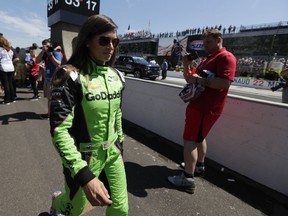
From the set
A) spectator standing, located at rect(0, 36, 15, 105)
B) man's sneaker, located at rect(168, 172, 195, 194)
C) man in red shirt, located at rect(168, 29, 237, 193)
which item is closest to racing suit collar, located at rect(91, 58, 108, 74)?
man in red shirt, located at rect(168, 29, 237, 193)

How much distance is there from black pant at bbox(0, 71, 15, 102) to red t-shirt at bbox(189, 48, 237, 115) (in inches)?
248

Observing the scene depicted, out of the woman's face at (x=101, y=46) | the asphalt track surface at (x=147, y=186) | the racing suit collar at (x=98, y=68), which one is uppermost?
the woman's face at (x=101, y=46)

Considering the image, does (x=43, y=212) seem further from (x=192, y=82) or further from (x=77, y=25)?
(x=77, y=25)

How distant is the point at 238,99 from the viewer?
3.56 metres

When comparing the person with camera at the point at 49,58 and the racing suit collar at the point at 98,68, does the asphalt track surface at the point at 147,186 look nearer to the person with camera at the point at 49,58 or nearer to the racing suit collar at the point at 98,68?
the racing suit collar at the point at 98,68

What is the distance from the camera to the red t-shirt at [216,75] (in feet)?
9.34

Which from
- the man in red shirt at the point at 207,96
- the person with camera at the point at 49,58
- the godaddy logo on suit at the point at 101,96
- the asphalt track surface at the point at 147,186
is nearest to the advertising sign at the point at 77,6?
the person with camera at the point at 49,58

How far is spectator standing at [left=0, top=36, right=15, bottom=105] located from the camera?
6.72m

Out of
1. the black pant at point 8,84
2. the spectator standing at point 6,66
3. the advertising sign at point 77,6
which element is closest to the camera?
the spectator standing at point 6,66

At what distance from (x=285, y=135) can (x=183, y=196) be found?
60.7 inches

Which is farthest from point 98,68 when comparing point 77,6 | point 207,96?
point 77,6

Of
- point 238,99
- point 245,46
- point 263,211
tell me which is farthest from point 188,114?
point 245,46

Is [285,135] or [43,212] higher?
[285,135]

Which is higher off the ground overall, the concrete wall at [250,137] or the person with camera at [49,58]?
the person with camera at [49,58]
